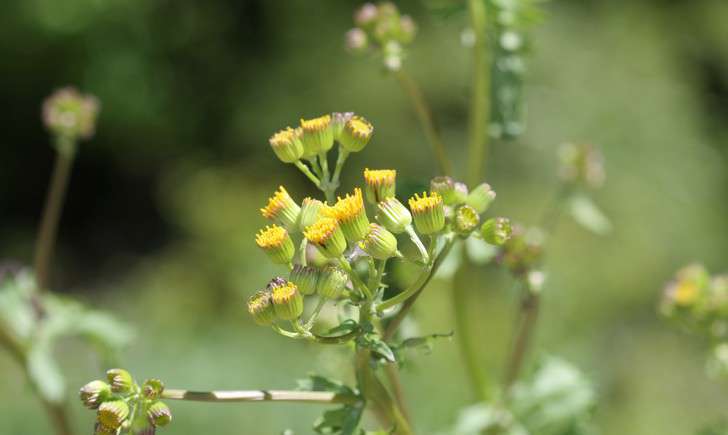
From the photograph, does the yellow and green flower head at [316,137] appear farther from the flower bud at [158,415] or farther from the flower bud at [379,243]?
the flower bud at [158,415]

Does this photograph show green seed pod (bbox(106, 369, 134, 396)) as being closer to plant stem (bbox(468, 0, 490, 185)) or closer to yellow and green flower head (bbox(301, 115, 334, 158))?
yellow and green flower head (bbox(301, 115, 334, 158))

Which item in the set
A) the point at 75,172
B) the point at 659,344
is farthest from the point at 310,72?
the point at 659,344

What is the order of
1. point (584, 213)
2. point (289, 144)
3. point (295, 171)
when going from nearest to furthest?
point (289, 144) → point (584, 213) → point (295, 171)

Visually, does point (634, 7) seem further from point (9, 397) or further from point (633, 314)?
point (9, 397)

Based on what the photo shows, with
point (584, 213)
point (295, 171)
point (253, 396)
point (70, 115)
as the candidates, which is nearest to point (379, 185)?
point (253, 396)

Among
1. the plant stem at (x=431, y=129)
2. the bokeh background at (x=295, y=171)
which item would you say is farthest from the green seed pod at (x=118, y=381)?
the bokeh background at (x=295, y=171)

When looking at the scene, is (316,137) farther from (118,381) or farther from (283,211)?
(118,381)

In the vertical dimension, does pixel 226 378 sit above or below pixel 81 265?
below
